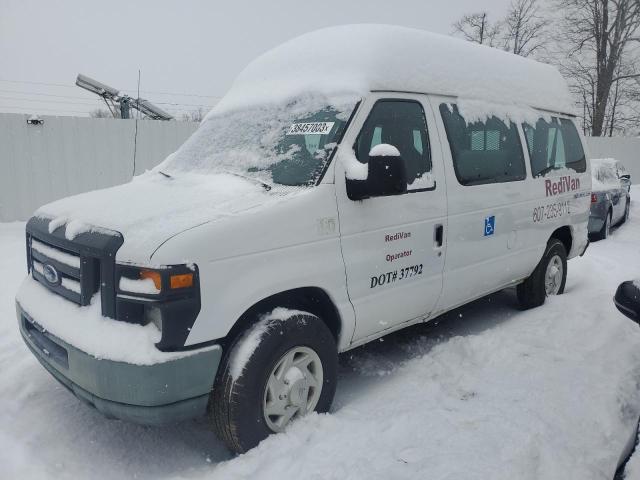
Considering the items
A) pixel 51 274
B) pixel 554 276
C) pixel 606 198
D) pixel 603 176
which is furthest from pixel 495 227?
pixel 603 176

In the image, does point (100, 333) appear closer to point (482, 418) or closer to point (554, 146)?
point (482, 418)

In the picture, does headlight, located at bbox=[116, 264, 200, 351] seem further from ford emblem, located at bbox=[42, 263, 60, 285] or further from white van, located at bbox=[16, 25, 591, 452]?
ford emblem, located at bbox=[42, 263, 60, 285]

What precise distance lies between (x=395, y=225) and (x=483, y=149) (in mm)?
1360

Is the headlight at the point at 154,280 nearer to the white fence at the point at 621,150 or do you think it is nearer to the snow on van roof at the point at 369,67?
the snow on van roof at the point at 369,67

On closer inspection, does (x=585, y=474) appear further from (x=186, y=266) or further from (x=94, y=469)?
(x=94, y=469)

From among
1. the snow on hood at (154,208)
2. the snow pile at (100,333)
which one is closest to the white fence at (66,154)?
the snow on hood at (154,208)

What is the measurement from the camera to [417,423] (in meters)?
2.94

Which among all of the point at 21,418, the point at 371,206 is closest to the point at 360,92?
the point at 371,206

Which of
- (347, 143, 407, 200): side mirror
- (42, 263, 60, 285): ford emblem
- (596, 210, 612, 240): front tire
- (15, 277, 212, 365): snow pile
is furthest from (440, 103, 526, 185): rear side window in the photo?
(596, 210, 612, 240): front tire

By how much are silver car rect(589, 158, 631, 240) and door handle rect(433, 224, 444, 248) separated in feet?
22.5

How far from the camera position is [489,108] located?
4398 mm

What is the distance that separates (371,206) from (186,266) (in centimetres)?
130

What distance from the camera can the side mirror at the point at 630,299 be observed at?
275 cm

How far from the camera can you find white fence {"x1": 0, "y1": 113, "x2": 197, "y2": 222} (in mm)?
9578
